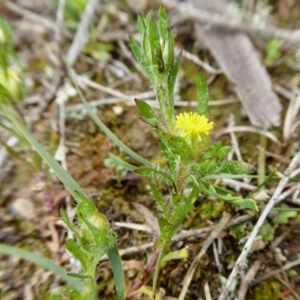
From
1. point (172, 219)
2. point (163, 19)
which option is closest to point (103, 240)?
point (172, 219)

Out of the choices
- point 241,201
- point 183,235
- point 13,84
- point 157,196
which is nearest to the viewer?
point 241,201

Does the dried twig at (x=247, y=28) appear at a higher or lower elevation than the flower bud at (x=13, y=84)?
higher

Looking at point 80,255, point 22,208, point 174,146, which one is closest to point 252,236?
point 174,146

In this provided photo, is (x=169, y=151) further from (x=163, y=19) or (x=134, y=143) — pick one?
(x=134, y=143)

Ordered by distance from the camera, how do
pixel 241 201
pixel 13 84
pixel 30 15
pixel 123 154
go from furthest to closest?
1. pixel 30 15
2. pixel 123 154
3. pixel 13 84
4. pixel 241 201

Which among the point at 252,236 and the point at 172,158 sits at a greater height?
the point at 172,158

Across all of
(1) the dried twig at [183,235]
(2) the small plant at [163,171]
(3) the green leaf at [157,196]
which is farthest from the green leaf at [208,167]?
(1) the dried twig at [183,235]

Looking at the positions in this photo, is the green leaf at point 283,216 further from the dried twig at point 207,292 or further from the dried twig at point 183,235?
the dried twig at point 207,292

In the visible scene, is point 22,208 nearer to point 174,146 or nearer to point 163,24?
point 174,146

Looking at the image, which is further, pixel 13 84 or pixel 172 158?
pixel 13 84
